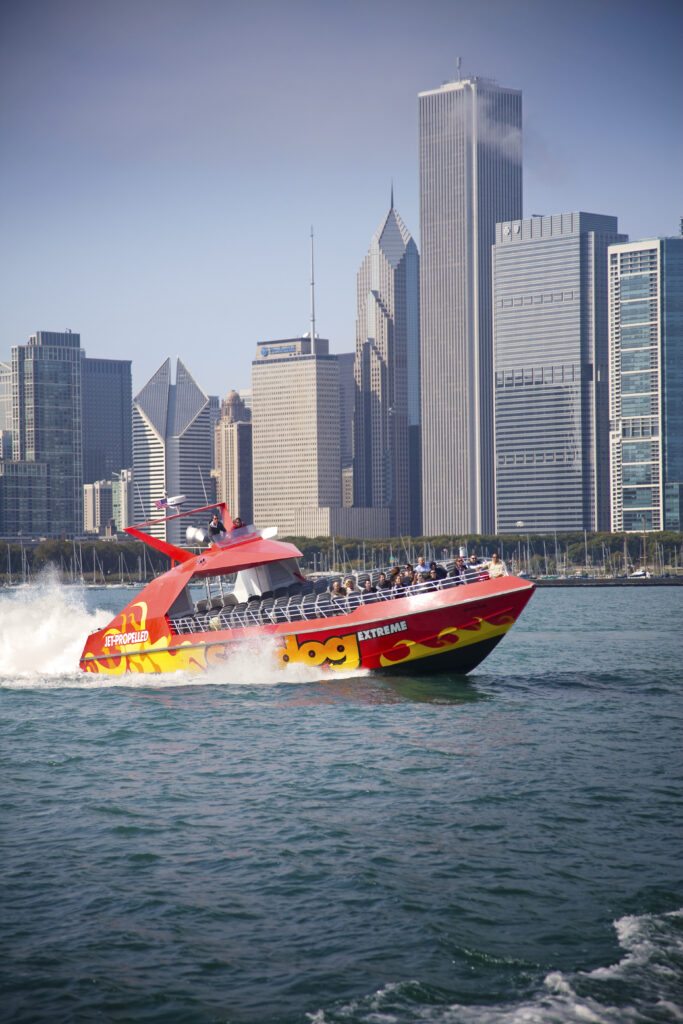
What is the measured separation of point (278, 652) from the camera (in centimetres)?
3231

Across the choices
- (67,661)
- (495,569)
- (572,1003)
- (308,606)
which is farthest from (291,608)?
(572,1003)

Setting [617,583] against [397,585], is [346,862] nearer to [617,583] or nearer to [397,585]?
[397,585]

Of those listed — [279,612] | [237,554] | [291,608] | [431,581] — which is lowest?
[279,612]

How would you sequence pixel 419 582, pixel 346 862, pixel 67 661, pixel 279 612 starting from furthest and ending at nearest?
pixel 67 661
pixel 279 612
pixel 419 582
pixel 346 862

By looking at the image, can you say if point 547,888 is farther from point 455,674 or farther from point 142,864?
point 455,674

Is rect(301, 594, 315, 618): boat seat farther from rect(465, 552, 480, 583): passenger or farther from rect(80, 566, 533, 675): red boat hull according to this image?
rect(465, 552, 480, 583): passenger

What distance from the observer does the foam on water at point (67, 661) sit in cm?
3253

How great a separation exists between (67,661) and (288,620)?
37.1ft

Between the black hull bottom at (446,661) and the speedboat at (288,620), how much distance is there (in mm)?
34

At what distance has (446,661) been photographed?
31797 mm

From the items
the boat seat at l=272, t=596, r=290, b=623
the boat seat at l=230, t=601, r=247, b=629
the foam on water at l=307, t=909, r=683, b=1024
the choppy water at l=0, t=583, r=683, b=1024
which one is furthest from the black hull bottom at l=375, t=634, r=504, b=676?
the foam on water at l=307, t=909, r=683, b=1024

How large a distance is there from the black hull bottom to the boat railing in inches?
72.6

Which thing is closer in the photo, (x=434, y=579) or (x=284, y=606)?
(x=434, y=579)

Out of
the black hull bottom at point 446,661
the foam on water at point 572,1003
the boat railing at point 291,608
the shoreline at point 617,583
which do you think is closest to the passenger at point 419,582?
the boat railing at point 291,608
